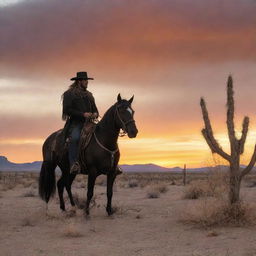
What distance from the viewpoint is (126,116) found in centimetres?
1130

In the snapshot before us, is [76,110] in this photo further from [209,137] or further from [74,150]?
[209,137]

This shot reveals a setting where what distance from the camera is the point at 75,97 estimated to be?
1238 centimetres

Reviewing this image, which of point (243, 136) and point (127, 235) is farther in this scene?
point (243, 136)

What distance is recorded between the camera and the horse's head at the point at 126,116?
11.1 meters

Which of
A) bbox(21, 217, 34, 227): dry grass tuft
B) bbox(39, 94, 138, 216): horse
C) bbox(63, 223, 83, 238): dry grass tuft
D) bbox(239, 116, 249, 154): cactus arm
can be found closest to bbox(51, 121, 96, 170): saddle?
bbox(39, 94, 138, 216): horse

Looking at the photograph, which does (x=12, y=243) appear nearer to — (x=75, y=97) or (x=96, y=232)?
(x=96, y=232)

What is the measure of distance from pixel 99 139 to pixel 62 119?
49.0 inches

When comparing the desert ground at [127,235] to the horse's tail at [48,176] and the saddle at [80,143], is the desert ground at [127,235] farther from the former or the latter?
the saddle at [80,143]

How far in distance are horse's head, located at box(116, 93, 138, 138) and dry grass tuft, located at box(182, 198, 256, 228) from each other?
2.19 metres

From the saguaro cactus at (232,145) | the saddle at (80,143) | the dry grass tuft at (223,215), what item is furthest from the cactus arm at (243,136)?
the saddle at (80,143)

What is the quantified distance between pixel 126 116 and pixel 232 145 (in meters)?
2.41

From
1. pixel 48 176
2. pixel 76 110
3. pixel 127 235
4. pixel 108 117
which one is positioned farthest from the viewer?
pixel 48 176

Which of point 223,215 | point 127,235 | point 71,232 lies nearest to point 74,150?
point 71,232

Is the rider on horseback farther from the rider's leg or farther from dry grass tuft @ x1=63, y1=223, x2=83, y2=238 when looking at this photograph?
dry grass tuft @ x1=63, y1=223, x2=83, y2=238
